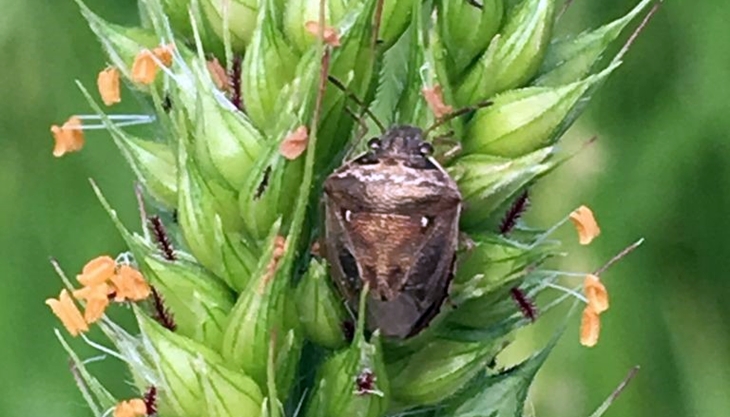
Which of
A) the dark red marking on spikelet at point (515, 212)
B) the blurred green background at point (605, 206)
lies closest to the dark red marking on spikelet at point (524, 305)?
the dark red marking on spikelet at point (515, 212)

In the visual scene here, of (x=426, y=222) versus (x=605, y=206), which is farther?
(x=605, y=206)

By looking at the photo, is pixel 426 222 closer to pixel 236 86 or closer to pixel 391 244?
pixel 391 244

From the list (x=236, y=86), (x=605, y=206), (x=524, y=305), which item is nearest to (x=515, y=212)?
(x=524, y=305)

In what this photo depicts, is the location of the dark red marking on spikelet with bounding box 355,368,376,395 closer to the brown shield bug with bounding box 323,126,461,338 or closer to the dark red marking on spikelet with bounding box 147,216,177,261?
the brown shield bug with bounding box 323,126,461,338

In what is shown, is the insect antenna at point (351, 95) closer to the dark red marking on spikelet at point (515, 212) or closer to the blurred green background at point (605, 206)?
the dark red marking on spikelet at point (515, 212)

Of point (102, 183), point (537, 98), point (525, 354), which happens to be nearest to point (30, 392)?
point (102, 183)
